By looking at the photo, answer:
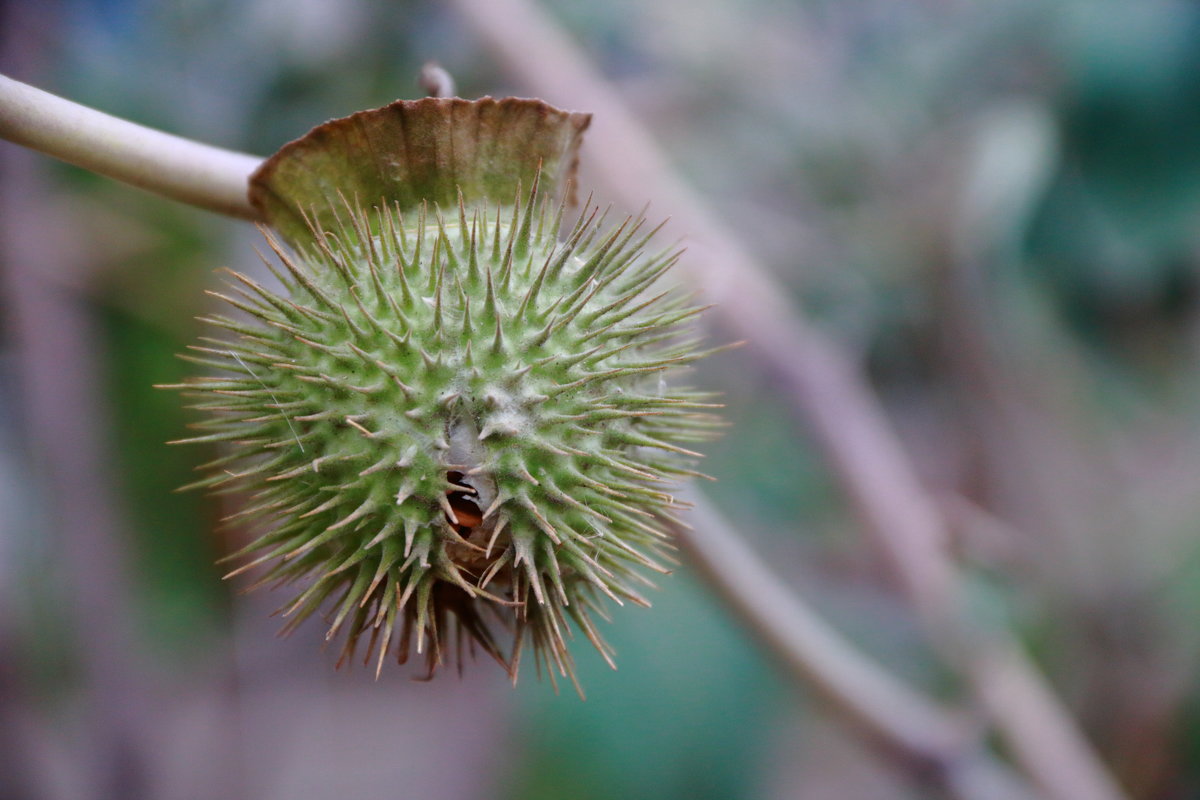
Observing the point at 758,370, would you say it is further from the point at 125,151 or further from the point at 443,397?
the point at 125,151

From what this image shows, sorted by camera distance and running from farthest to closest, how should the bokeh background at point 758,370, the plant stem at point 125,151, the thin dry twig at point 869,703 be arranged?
the bokeh background at point 758,370 < the thin dry twig at point 869,703 < the plant stem at point 125,151

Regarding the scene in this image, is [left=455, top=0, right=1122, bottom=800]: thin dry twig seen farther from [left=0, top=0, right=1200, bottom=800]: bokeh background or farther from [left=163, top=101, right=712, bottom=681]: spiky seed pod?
[left=163, top=101, right=712, bottom=681]: spiky seed pod

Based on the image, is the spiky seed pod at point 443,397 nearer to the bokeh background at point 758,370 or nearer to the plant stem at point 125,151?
the plant stem at point 125,151

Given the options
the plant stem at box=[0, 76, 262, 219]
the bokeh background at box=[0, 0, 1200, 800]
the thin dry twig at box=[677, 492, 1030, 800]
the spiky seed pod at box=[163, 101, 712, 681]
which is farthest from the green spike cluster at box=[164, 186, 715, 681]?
the bokeh background at box=[0, 0, 1200, 800]

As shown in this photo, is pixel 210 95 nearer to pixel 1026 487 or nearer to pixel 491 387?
pixel 491 387

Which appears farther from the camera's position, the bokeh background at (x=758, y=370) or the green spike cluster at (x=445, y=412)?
the bokeh background at (x=758, y=370)

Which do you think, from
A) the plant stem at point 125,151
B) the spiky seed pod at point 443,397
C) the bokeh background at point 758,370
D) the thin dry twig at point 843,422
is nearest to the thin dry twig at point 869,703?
the thin dry twig at point 843,422
